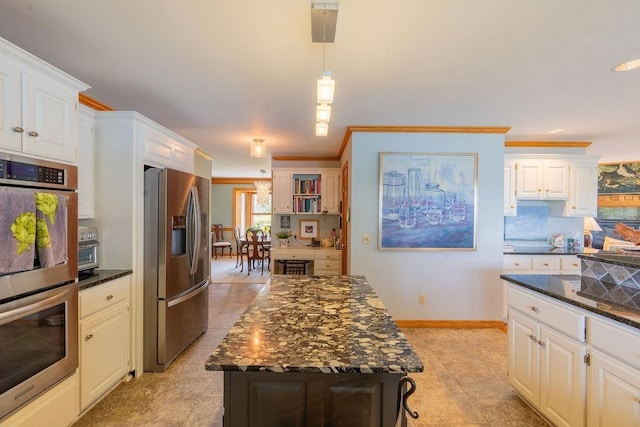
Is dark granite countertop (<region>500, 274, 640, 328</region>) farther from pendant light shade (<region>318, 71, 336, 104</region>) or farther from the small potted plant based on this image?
the small potted plant

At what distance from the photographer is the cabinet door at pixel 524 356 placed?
6.57ft

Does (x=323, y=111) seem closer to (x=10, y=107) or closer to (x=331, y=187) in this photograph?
(x=10, y=107)

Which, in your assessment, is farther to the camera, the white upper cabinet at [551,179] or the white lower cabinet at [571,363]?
the white upper cabinet at [551,179]

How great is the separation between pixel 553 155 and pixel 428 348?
3193 millimetres

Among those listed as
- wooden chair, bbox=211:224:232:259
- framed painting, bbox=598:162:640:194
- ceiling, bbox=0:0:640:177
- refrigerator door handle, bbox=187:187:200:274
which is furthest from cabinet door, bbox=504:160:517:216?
wooden chair, bbox=211:224:232:259

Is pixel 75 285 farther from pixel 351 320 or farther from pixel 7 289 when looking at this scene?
pixel 351 320

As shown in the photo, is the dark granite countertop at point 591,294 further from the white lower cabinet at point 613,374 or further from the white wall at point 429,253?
the white wall at point 429,253

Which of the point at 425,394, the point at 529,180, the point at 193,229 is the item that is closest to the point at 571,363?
the point at 425,394

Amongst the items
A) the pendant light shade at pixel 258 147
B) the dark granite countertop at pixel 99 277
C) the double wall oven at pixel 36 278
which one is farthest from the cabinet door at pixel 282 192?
the double wall oven at pixel 36 278

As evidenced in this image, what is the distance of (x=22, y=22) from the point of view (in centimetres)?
171

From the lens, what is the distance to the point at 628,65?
2146 millimetres

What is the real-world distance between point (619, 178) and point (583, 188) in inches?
139

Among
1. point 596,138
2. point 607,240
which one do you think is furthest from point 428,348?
point 607,240

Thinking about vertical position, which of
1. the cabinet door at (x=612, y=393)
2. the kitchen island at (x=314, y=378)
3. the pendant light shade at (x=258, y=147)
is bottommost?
the cabinet door at (x=612, y=393)
